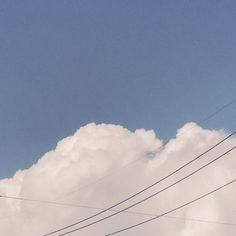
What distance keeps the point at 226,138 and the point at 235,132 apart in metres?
1.56

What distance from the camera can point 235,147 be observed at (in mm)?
18203

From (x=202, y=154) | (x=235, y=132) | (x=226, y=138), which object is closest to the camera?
(x=235, y=132)

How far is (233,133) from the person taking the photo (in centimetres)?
1655

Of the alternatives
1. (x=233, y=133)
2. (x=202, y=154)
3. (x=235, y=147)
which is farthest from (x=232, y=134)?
(x=202, y=154)

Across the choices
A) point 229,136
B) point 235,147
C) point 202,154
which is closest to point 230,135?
point 229,136

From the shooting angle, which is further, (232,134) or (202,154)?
(202,154)

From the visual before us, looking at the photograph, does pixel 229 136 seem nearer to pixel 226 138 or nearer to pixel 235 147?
pixel 226 138

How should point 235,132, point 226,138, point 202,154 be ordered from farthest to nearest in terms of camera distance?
point 202,154 < point 226,138 < point 235,132

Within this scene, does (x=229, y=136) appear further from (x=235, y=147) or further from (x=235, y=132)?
(x=235, y=147)

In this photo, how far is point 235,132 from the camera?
53.7ft

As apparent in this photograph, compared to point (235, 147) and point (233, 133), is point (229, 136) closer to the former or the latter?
point (233, 133)

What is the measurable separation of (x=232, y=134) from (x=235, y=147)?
2.62m

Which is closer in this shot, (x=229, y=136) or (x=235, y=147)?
(x=229, y=136)

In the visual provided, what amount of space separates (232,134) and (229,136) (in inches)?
16.7
